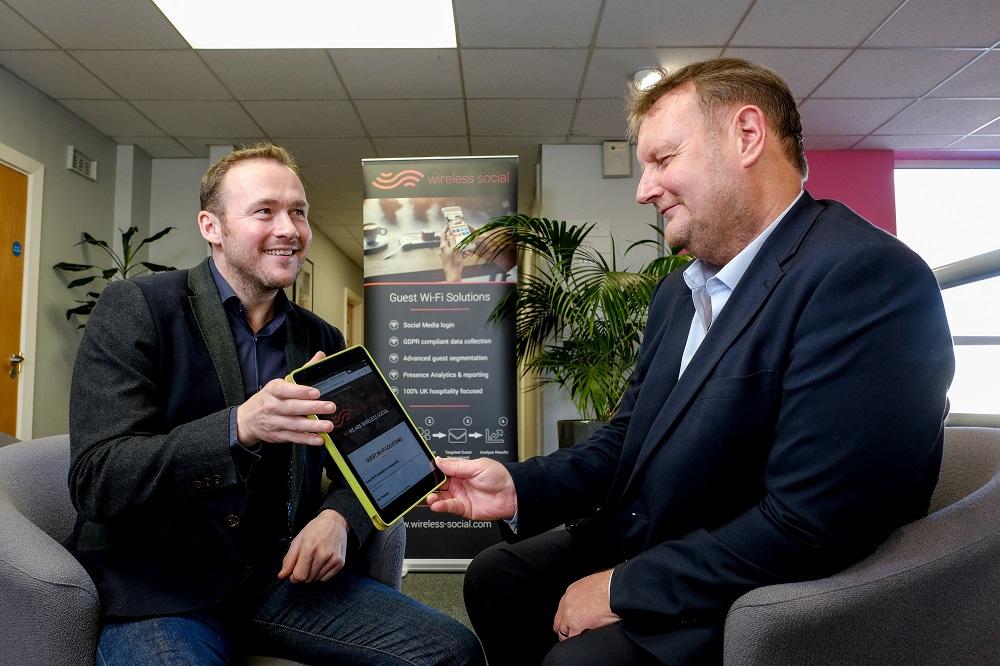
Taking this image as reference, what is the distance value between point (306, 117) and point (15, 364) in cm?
250

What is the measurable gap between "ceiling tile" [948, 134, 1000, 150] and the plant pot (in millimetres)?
4069

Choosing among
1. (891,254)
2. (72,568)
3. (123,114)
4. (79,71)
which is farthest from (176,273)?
(123,114)

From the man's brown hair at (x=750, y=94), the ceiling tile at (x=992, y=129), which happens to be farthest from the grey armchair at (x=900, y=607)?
the ceiling tile at (x=992, y=129)

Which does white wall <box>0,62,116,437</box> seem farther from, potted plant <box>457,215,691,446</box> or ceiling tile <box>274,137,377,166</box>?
potted plant <box>457,215,691,446</box>

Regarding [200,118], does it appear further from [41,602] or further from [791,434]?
[791,434]

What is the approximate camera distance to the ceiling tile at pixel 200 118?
443 centimetres

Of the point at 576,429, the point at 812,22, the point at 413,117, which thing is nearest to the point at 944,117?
the point at 812,22

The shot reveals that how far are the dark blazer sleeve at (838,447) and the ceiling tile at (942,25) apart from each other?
11.1 ft

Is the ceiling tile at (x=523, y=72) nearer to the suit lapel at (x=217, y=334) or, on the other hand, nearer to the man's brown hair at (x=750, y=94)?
the man's brown hair at (x=750, y=94)

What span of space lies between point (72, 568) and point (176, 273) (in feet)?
2.03

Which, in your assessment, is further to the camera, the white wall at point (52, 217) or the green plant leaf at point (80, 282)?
the green plant leaf at point (80, 282)

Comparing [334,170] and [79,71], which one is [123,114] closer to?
[79,71]

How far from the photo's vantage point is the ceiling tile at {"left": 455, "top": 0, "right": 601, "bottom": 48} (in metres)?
3.33

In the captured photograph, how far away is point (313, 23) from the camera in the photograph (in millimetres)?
3588
